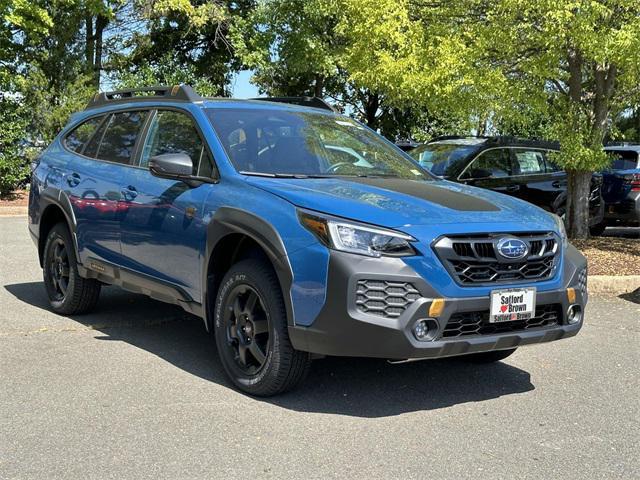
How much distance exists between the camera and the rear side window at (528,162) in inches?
487

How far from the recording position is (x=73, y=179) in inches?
254

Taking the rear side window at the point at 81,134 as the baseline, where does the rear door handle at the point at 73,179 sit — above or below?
below

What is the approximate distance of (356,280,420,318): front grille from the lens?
4.05m

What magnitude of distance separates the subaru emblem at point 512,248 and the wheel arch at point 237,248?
3.79ft

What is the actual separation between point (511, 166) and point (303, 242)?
875cm

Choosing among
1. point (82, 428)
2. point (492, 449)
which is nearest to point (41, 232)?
point (82, 428)

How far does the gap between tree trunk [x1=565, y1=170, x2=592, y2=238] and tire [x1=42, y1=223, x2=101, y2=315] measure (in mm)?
6813

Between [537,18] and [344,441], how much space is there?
6.58 meters

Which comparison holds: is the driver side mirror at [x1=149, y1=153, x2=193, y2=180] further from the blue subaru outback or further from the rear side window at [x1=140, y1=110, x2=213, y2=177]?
the rear side window at [x1=140, y1=110, x2=213, y2=177]

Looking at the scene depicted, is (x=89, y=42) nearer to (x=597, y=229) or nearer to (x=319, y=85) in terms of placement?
(x=319, y=85)

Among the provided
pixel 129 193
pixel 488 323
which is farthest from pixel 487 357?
pixel 129 193

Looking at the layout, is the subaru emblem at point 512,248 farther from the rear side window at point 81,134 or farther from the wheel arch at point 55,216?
the rear side window at point 81,134

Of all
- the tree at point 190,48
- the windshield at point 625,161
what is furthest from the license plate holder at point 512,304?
the tree at point 190,48

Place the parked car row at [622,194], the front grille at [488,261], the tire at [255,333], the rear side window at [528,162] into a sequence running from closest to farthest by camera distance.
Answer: the front grille at [488,261], the tire at [255,333], the rear side window at [528,162], the parked car row at [622,194]
